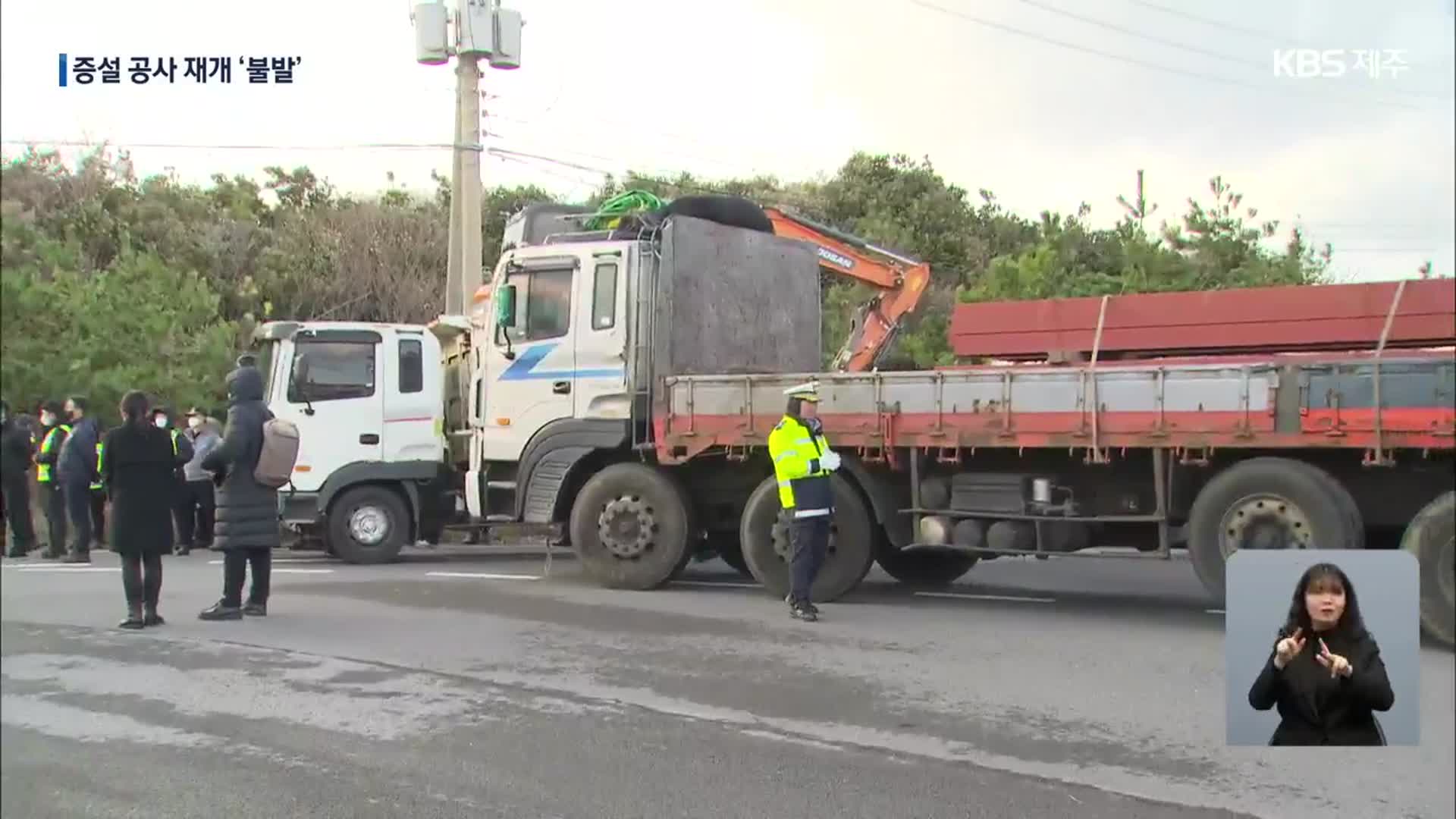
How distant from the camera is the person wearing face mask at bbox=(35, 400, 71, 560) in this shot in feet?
4.70

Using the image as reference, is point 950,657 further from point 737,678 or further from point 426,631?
point 426,631

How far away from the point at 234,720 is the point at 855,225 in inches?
72.0

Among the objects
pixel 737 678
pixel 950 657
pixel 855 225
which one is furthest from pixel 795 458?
pixel 855 225

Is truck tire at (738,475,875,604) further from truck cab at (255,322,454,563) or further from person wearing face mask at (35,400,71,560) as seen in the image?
person wearing face mask at (35,400,71,560)

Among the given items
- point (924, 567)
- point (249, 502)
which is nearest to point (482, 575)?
point (249, 502)

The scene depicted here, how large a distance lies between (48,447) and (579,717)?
239 cm

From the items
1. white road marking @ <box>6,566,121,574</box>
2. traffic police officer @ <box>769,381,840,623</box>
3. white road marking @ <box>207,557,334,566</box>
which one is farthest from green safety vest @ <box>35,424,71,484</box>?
traffic police officer @ <box>769,381,840,623</box>

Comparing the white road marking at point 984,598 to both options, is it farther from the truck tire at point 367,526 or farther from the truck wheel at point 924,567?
the truck tire at point 367,526

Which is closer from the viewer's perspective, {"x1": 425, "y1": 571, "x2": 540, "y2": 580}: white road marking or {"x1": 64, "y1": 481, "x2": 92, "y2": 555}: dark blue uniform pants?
{"x1": 64, "y1": 481, "x2": 92, "y2": 555}: dark blue uniform pants

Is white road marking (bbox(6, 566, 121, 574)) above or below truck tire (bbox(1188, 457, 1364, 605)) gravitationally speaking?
above

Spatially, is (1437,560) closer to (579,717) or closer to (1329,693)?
(1329,693)

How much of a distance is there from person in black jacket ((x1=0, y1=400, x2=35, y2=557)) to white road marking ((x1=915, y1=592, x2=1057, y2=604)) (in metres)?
5.66

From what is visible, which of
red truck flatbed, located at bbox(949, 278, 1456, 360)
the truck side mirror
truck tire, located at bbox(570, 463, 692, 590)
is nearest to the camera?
red truck flatbed, located at bbox(949, 278, 1456, 360)

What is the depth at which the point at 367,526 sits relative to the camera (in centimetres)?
320
